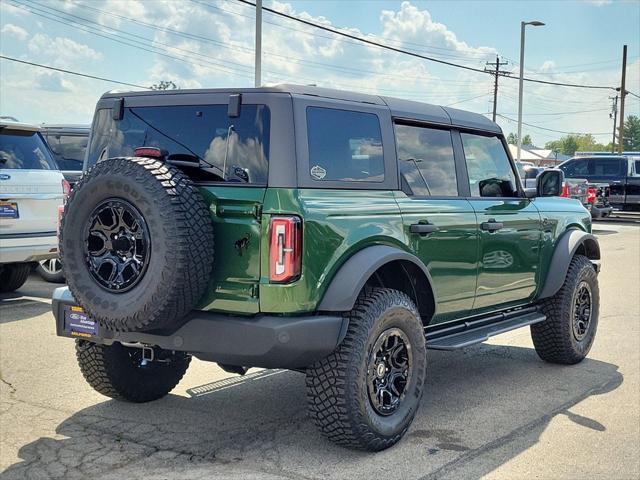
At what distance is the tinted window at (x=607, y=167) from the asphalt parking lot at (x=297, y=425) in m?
20.2

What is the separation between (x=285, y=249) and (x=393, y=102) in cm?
159

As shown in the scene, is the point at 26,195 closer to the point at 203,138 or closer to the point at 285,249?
the point at 203,138

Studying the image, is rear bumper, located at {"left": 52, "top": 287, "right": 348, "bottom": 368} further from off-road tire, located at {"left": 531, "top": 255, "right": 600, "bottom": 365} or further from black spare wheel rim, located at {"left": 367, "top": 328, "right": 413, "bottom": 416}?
off-road tire, located at {"left": 531, "top": 255, "right": 600, "bottom": 365}

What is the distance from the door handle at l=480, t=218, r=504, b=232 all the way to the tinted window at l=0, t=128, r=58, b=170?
17.7 ft

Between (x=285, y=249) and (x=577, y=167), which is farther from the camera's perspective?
(x=577, y=167)

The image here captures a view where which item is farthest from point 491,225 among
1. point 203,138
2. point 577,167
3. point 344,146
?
point 577,167

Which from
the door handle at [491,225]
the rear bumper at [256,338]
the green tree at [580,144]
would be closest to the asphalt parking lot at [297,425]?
the rear bumper at [256,338]

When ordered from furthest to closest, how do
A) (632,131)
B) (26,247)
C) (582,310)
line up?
(632,131), (26,247), (582,310)

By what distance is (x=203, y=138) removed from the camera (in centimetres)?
455

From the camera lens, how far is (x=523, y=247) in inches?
244

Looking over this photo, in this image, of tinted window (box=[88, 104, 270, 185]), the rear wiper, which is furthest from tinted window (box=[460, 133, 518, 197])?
the rear wiper

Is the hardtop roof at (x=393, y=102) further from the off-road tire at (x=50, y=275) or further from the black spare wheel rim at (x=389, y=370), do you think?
Answer: the off-road tire at (x=50, y=275)

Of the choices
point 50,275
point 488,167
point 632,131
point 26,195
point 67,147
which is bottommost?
point 50,275

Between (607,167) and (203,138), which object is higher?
(607,167)
